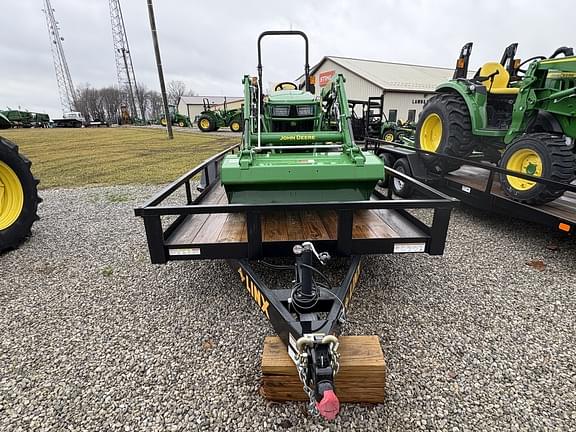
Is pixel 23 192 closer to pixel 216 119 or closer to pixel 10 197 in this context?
pixel 10 197

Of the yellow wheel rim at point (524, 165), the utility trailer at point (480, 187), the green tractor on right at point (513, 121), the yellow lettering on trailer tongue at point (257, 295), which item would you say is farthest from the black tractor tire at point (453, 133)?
the yellow lettering on trailer tongue at point (257, 295)

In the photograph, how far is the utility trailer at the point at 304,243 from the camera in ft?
5.42

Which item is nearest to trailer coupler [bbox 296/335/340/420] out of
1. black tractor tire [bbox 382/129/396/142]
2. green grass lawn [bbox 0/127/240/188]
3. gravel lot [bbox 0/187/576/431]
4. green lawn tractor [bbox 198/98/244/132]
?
gravel lot [bbox 0/187/576/431]

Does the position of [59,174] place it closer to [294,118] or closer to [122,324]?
[294,118]

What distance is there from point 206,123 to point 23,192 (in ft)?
65.5

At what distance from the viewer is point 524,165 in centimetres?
377

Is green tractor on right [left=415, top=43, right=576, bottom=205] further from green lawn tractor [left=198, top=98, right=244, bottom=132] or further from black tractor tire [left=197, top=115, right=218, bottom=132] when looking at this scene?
black tractor tire [left=197, top=115, right=218, bottom=132]

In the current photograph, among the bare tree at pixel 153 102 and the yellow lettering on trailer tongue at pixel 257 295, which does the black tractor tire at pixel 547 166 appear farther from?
the bare tree at pixel 153 102

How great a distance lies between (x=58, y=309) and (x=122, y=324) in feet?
2.00

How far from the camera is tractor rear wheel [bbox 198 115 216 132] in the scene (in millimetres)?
22391

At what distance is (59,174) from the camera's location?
8203mm

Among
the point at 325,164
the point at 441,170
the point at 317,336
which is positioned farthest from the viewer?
the point at 441,170

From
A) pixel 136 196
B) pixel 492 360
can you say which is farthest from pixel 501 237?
pixel 136 196

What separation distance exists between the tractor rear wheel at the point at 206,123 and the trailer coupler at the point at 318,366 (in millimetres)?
22637
